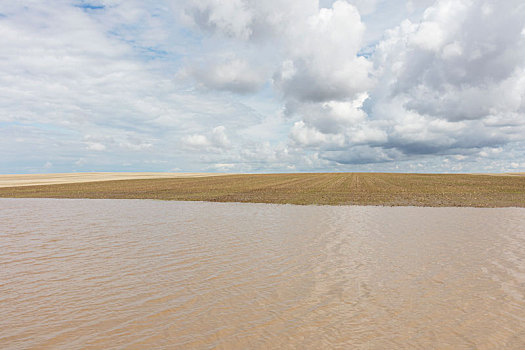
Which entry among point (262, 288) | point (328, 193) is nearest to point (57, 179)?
point (328, 193)

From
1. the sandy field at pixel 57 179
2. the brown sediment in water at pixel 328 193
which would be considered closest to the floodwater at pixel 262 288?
the brown sediment in water at pixel 328 193

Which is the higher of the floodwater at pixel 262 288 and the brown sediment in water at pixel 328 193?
the brown sediment in water at pixel 328 193

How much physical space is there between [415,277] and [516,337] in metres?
3.34

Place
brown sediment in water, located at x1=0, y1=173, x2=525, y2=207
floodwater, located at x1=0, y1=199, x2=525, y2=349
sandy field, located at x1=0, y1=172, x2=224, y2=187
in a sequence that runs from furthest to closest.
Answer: sandy field, located at x1=0, y1=172, x2=224, y2=187
brown sediment in water, located at x1=0, y1=173, x2=525, y2=207
floodwater, located at x1=0, y1=199, x2=525, y2=349

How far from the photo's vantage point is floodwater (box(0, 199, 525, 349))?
231 inches

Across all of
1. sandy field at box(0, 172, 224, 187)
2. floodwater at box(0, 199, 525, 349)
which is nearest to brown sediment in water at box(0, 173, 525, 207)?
floodwater at box(0, 199, 525, 349)

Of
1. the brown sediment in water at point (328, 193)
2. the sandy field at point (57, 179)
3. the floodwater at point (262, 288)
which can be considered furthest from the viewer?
the sandy field at point (57, 179)

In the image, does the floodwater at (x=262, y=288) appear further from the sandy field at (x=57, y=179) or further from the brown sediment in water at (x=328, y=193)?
the sandy field at (x=57, y=179)

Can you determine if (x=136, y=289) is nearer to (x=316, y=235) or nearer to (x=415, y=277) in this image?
(x=415, y=277)

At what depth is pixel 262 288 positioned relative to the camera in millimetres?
8266

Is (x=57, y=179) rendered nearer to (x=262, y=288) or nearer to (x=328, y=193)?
(x=328, y=193)

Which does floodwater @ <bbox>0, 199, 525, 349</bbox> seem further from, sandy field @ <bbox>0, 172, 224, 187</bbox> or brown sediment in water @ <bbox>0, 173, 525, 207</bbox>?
sandy field @ <bbox>0, 172, 224, 187</bbox>

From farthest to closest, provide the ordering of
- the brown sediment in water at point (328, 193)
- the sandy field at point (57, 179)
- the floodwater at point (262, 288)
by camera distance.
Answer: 1. the sandy field at point (57, 179)
2. the brown sediment in water at point (328, 193)
3. the floodwater at point (262, 288)

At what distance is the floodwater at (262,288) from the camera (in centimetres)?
588
